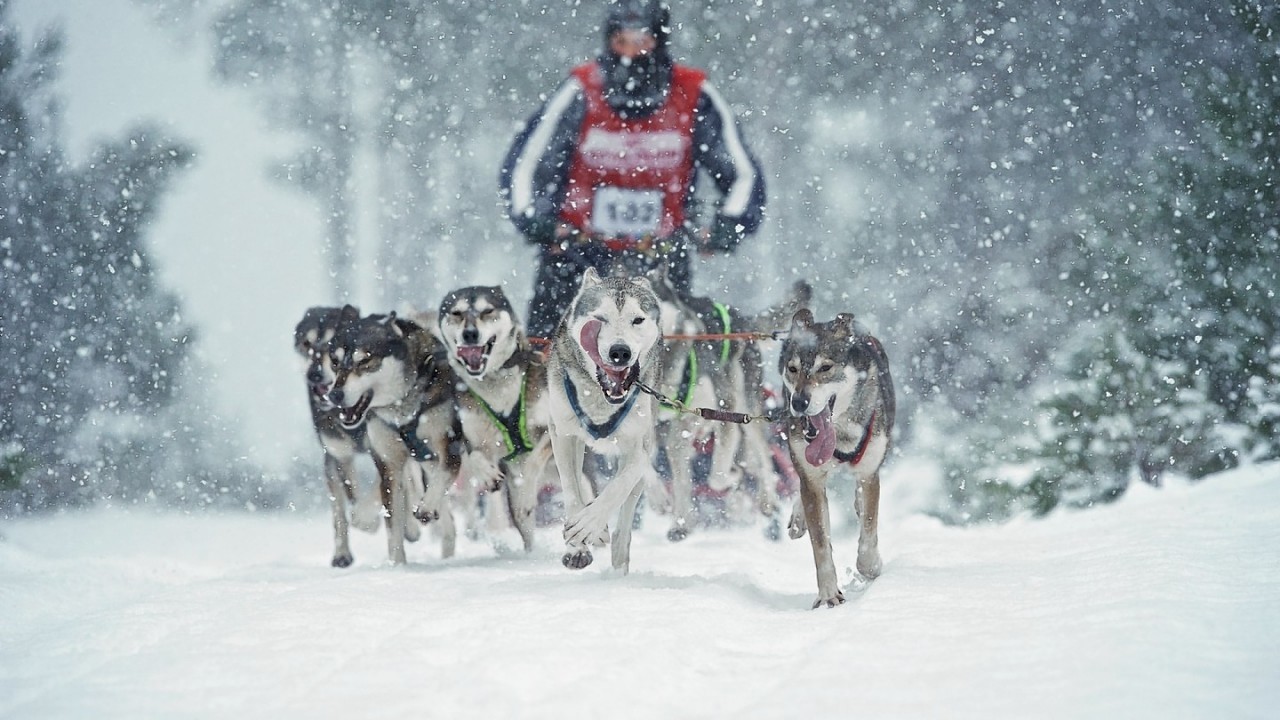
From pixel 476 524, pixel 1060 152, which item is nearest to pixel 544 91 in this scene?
pixel 1060 152

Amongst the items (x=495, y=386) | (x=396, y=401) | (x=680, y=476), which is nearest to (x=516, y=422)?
(x=495, y=386)

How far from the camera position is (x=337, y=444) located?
4.24 metres

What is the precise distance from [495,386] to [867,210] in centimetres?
1076

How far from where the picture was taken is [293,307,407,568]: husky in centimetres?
404

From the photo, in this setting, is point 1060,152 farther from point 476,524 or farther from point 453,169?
point 476,524

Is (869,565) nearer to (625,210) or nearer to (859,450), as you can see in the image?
(859,450)

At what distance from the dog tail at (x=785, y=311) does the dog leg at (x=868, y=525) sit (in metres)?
1.27

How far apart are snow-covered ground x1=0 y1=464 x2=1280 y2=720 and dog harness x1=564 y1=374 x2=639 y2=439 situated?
1.52ft

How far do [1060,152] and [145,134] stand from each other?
419 inches

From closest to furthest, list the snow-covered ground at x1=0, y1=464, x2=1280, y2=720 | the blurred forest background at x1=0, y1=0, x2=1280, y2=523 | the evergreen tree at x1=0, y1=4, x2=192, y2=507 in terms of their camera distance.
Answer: the snow-covered ground at x1=0, y1=464, x2=1280, y2=720
the blurred forest background at x1=0, y1=0, x2=1280, y2=523
the evergreen tree at x1=0, y1=4, x2=192, y2=507

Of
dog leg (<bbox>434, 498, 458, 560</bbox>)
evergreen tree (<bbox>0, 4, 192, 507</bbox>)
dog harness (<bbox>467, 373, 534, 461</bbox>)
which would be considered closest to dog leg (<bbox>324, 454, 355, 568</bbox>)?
dog leg (<bbox>434, 498, 458, 560</bbox>)

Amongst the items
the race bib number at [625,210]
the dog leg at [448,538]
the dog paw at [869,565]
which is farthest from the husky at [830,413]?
the dog leg at [448,538]

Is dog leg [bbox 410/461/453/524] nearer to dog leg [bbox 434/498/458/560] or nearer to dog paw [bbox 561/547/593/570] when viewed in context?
dog leg [bbox 434/498/458/560]

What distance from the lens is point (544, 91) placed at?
1443cm
